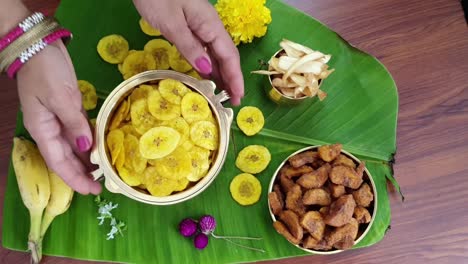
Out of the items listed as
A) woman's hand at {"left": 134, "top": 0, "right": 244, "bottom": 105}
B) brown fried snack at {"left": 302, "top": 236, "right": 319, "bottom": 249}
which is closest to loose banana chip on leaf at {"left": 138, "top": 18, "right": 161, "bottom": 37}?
woman's hand at {"left": 134, "top": 0, "right": 244, "bottom": 105}

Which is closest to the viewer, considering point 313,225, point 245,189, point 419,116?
point 313,225

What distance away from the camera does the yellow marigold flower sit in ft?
3.63

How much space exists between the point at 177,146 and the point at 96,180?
0.69 ft

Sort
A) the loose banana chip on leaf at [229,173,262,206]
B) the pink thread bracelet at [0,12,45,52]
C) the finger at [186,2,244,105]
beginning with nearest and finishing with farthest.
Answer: the pink thread bracelet at [0,12,45,52] < the finger at [186,2,244,105] < the loose banana chip on leaf at [229,173,262,206]

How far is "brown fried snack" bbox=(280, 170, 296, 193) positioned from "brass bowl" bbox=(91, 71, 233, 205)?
0.17 metres

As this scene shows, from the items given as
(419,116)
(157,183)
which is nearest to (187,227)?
(157,183)

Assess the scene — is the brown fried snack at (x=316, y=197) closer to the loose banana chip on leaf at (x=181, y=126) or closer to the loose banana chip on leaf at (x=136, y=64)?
the loose banana chip on leaf at (x=181, y=126)

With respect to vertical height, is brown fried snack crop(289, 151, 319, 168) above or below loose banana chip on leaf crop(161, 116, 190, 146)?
below

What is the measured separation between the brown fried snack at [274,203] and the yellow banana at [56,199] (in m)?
0.47

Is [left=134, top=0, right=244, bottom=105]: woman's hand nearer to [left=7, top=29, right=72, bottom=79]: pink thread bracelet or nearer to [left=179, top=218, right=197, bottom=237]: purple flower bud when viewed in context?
[left=7, top=29, right=72, bottom=79]: pink thread bracelet

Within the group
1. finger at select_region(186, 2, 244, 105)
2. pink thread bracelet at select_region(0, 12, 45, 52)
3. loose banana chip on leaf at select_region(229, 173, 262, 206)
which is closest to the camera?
pink thread bracelet at select_region(0, 12, 45, 52)

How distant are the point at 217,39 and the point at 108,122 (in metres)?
0.31

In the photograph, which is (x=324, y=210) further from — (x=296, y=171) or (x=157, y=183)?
(x=157, y=183)

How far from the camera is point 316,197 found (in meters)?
1.04
